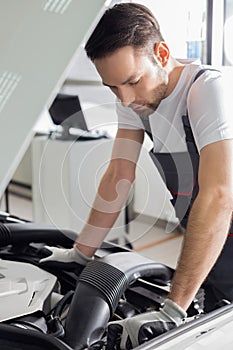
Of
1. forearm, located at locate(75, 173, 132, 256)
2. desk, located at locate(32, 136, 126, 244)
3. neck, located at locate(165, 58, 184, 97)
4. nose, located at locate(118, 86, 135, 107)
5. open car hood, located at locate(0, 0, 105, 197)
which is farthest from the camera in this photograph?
desk, located at locate(32, 136, 126, 244)

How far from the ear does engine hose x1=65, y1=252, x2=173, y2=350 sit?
0.53 metres

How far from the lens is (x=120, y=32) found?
3.97ft

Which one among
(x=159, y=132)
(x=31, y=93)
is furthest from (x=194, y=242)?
(x=31, y=93)

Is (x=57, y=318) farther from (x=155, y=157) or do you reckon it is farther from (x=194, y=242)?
(x=155, y=157)

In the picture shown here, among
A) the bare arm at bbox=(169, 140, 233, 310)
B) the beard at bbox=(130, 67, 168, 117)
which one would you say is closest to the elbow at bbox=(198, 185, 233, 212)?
the bare arm at bbox=(169, 140, 233, 310)

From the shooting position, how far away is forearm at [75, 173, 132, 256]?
1590 mm

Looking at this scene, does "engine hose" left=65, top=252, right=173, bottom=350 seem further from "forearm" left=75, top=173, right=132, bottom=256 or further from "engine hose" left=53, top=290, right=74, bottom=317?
"forearm" left=75, top=173, right=132, bottom=256

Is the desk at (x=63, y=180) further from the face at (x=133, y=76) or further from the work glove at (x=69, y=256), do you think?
the face at (x=133, y=76)

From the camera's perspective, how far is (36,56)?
71 cm

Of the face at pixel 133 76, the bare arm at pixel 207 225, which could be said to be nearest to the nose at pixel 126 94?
the face at pixel 133 76

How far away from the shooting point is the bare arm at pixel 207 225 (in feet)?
3.68

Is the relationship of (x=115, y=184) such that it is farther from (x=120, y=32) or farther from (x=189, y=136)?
(x=120, y=32)

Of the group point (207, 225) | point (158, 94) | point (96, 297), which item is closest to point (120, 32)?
point (158, 94)

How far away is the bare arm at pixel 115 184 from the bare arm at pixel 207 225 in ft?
1.59
